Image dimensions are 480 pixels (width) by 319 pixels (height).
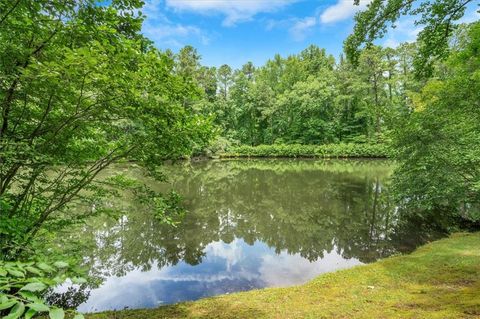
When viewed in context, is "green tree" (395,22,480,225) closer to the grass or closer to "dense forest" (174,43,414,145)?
the grass

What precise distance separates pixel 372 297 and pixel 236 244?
623 cm

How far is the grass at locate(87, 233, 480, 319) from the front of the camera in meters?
5.04

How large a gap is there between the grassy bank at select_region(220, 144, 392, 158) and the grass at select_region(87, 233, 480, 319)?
112 feet

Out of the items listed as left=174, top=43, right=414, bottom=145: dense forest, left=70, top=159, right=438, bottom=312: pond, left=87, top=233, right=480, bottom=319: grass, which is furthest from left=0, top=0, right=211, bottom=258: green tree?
left=174, top=43, right=414, bottom=145: dense forest

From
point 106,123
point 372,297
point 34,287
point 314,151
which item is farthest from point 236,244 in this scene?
point 314,151

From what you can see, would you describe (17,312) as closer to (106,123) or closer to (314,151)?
(106,123)

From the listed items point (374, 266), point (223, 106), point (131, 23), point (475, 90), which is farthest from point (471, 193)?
point (223, 106)

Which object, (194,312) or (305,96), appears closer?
(194,312)

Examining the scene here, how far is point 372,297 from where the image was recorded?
5887 millimetres

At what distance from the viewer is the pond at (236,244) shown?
8.27 meters

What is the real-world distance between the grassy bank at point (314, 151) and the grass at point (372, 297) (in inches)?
1340

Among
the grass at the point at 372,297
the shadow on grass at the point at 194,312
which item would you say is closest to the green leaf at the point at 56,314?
the grass at the point at 372,297

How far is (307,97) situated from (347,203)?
31177 millimetres

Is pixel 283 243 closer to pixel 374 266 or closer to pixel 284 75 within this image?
pixel 374 266
